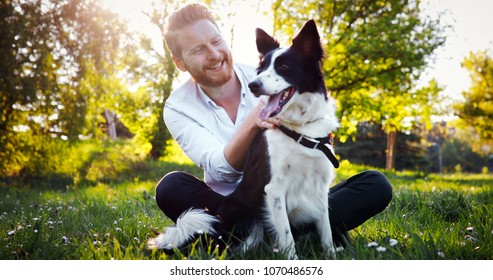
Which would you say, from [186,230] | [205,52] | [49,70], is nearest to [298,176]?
[186,230]

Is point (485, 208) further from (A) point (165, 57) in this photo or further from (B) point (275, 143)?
(A) point (165, 57)

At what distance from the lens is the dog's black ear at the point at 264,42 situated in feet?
8.04

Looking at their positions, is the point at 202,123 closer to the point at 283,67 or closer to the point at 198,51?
the point at 198,51

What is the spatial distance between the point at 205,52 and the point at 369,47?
750 centimetres

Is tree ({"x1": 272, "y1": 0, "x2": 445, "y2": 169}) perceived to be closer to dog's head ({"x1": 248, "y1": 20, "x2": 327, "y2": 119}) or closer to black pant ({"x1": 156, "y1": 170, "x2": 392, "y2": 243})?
black pant ({"x1": 156, "y1": 170, "x2": 392, "y2": 243})

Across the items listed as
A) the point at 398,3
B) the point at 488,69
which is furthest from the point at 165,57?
the point at 488,69

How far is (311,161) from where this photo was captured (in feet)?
7.52

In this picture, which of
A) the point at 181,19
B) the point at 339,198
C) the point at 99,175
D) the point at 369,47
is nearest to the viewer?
the point at 339,198

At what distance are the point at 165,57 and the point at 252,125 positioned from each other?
8210mm

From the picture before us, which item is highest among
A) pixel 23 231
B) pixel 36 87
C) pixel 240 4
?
pixel 240 4

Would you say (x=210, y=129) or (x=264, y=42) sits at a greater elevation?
(x=264, y=42)

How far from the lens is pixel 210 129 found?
9.14 feet

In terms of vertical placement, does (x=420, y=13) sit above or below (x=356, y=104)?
above

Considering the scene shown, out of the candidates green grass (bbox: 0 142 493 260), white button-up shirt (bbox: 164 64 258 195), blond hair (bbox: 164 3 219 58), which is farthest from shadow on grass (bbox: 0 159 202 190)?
blond hair (bbox: 164 3 219 58)
